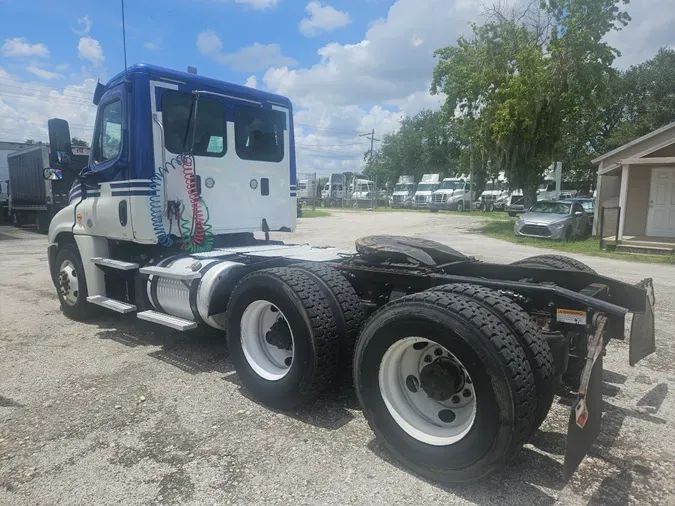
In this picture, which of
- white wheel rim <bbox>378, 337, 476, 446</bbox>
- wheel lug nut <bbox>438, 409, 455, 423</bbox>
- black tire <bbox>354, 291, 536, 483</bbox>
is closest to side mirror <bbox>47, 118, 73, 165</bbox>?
black tire <bbox>354, 291, 536, 483</bbox>

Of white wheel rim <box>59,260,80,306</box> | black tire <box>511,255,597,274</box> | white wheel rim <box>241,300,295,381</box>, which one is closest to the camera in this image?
white wheel rim <box>241,300,295,381</box>

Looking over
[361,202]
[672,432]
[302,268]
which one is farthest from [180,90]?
[361,202]

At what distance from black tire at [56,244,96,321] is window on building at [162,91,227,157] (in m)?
2.18

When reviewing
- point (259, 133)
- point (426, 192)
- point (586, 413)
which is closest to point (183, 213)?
point (259, 133)

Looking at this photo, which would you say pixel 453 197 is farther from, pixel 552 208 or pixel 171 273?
pixel 171 273

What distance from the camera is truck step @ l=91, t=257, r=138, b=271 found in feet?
18.3

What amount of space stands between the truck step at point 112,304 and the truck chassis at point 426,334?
1.17 ft

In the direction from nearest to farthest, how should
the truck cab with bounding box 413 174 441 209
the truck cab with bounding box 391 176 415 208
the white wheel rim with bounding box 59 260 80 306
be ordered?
1. the white wheel rim with bounding box 59 260 80 306
2. the truck cab with bounding box 413 174 441 209
3. the truck cab with bounding box 391 176 415 208

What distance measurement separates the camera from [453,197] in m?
40.2

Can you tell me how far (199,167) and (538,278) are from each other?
3780 mm

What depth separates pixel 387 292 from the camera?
4.04 meters

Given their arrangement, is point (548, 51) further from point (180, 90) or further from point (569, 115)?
point (180, 90)

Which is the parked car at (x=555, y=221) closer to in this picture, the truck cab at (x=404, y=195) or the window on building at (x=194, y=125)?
the window on building at (x=194, y=125)

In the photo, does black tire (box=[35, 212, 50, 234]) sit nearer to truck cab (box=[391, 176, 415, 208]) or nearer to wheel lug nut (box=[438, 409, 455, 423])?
wheel lug nut (box=[438, 409, 455, 423])
